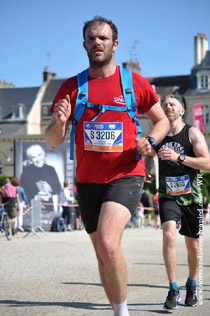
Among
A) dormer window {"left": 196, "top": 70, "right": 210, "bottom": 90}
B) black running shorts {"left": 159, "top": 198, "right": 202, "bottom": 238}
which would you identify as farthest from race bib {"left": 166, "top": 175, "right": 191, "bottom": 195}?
dormer window {"left": 196, "top": 70, "right": 210, "bottom": 90}

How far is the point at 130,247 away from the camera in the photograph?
14594 mm

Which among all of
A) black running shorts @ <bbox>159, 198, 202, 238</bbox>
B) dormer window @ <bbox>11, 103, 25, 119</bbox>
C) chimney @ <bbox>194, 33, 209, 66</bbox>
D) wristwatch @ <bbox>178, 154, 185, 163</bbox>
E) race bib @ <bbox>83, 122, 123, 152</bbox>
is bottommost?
black running shorts @ <bbox>159, 198, 202, 238</bbox>

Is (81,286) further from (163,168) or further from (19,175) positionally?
(19,175)

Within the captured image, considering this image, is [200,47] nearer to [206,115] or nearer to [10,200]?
[206,115]

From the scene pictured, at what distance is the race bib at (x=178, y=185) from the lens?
6.68 meters

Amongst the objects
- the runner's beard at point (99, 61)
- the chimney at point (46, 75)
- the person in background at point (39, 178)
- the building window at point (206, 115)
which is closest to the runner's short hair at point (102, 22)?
the runner's beard at point (99, 61)

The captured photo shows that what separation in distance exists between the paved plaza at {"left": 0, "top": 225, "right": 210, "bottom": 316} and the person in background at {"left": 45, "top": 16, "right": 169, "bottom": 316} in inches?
57.1

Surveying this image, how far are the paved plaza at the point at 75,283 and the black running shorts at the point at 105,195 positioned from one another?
Answer: 1335mm

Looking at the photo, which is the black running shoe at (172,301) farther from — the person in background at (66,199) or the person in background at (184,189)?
the person in background at (66,199)

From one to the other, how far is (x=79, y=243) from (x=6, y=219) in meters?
3.20

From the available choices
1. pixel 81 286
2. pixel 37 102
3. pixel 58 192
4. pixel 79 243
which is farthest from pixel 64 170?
pixel 37 102

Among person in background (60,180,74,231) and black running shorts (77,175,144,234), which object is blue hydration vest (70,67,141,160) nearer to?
black running shorts (77,175,144,234)

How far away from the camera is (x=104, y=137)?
4.84 metres

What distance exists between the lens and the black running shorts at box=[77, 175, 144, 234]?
4.74 m
